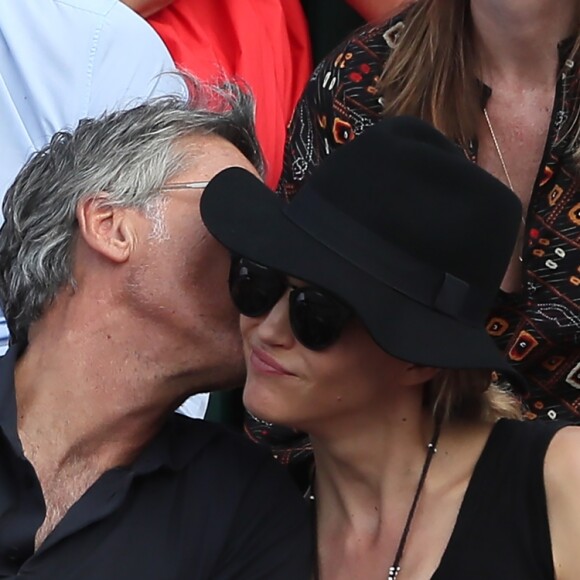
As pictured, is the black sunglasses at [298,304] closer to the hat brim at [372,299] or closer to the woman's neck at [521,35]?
the hat brim at [372,299]

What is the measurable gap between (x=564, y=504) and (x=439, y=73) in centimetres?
88

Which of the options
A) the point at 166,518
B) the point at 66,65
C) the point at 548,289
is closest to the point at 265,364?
the point at 166,518

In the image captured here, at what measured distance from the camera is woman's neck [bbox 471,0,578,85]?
2.33 metres

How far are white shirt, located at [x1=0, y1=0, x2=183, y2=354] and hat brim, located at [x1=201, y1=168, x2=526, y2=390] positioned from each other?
0.83 metres

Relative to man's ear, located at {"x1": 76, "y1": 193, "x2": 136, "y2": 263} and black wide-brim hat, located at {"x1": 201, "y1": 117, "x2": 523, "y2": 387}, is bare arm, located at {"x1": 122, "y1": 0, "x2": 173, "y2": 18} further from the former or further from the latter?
black wide-brim hat, located at {"x1": 201, "y1": 117, "x2": 523, "y2": 387}

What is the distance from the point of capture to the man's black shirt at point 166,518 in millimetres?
1976

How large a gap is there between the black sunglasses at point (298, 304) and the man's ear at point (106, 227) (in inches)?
9.7

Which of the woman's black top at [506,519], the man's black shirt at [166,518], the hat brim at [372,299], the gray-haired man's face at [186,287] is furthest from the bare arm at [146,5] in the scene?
the woman's black top at [506,519]

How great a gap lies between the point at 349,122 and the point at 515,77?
0.30 meters

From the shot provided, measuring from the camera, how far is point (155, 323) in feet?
6.74

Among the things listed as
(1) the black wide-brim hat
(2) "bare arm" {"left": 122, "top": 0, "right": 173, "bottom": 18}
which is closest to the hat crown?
(1) the black wide-brim hat

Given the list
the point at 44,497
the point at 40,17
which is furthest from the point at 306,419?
the point at 40,17

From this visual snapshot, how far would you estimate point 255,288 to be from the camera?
6.04 ft

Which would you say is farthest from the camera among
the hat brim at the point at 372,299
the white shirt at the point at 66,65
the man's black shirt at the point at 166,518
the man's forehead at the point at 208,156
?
the white shirt at the point at 66,65
